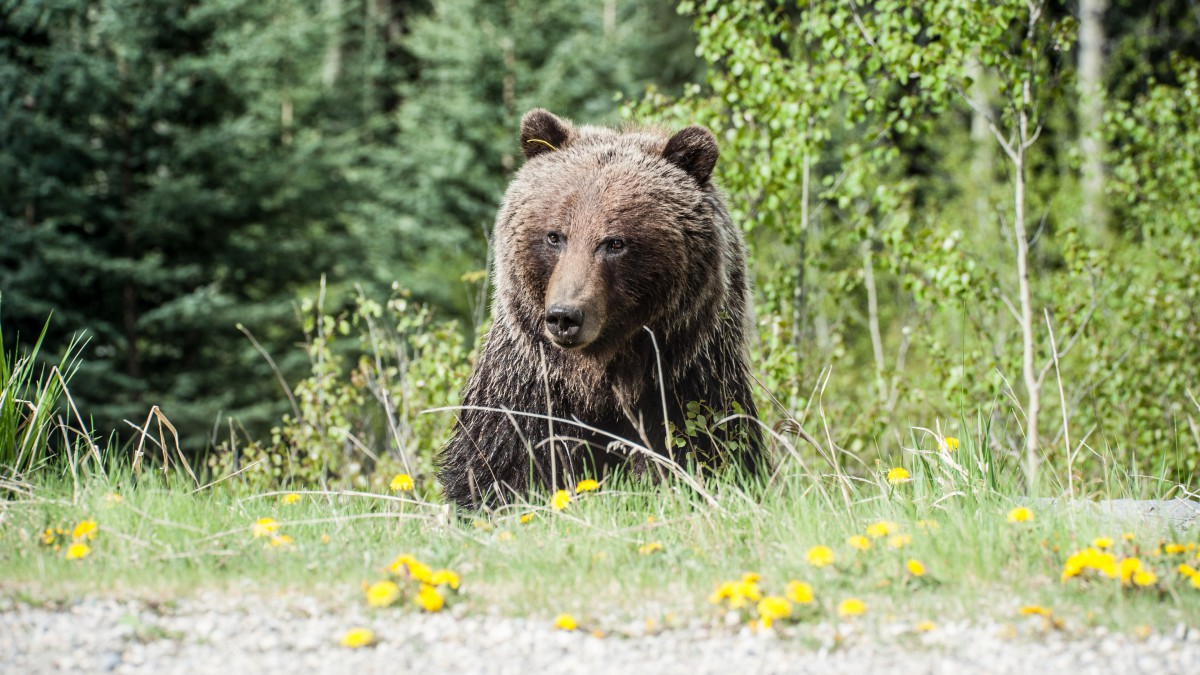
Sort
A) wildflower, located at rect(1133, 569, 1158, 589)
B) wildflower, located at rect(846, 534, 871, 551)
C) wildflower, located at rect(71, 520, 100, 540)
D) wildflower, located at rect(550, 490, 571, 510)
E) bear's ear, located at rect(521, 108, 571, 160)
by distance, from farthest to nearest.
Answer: bear's ear, located at rect(521, 108, 571, 160)
wildflower, located at rect(550, 490, 571, 510)
wildflower, located at rect(71, 520, 100, 540)
wildflower, located at rect(846, 534, 871, 551)
wildflower, located at rect(1133, 569, 1158, 589)

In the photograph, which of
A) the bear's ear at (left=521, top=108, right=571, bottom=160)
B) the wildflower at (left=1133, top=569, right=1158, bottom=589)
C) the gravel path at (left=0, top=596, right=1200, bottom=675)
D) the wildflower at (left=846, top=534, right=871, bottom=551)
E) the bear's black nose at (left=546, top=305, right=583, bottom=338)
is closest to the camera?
the gravel path at (left=0, top=596, right=1200, bottom=675)

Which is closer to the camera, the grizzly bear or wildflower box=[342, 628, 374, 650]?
wildflower box=[342, 628, 374, 650]

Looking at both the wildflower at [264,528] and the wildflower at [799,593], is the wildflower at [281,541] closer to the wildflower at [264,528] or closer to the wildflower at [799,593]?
the wildflower at [264,528]

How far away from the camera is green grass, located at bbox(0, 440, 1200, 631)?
276 centimetres

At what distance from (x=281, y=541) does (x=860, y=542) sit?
166 cm

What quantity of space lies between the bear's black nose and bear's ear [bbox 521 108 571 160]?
3.69 ft

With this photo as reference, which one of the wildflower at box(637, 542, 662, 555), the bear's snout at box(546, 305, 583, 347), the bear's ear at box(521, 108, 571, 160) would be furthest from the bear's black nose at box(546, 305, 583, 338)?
the bear's ear at box(521, 108, 571, 160)

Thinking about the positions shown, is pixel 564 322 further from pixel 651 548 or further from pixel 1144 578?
pixel 1144 578

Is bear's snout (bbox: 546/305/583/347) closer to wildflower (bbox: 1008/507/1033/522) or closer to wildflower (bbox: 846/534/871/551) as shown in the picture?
wildflower (bbox: 846/534/871/551)

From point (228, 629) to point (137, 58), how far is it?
11.5 m

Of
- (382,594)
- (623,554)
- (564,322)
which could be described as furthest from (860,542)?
(564,322)

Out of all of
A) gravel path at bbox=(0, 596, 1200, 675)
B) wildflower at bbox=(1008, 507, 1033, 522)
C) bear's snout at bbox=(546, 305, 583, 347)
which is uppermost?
bear's snout at bbox=(546, 305, 583, 347)

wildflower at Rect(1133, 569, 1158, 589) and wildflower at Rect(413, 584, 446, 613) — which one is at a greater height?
wildflower at Rect(1133, 569, 1158, 589)

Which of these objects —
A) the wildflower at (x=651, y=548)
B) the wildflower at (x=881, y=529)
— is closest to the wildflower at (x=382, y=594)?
the wildflower at (x=651, y=548)
